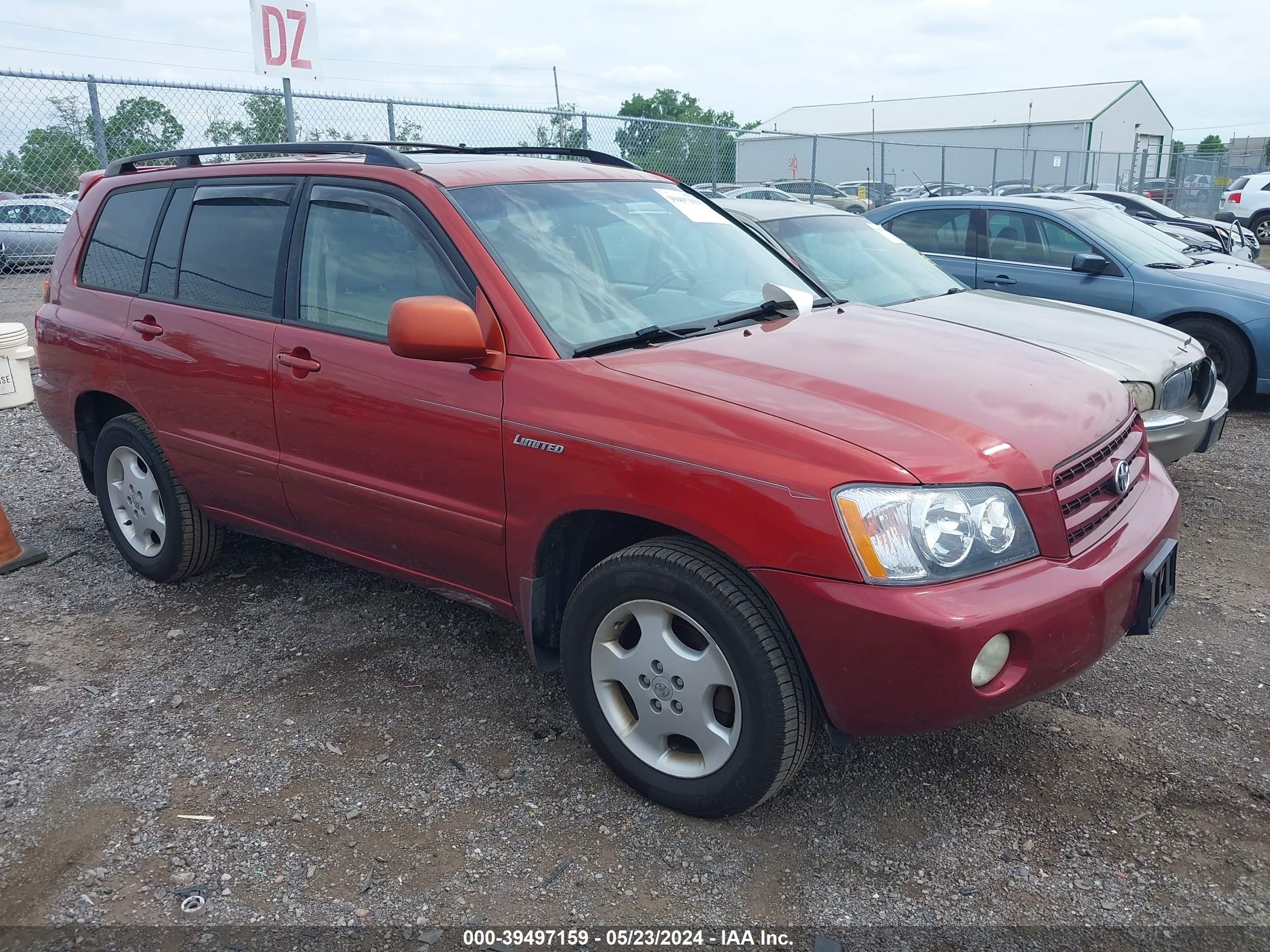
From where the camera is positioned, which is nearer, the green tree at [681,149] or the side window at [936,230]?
the side window at [936,230]

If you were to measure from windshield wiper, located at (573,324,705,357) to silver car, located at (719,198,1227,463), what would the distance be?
3.44 ft

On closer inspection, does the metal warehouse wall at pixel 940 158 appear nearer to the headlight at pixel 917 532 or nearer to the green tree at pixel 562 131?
the green tree at pixel 562 131

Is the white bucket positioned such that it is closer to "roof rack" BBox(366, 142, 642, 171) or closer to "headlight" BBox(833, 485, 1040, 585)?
"roof rack" BBox(366, 142, 642, 171)

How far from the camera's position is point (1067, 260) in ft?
24.9

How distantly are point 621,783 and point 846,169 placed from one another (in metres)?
44.9

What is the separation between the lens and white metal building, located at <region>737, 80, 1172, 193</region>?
40.6 metres

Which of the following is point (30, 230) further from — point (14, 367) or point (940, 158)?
point (940, 158)

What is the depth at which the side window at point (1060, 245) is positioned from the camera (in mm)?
7547

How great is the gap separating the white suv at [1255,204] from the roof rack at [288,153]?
22.6 meters

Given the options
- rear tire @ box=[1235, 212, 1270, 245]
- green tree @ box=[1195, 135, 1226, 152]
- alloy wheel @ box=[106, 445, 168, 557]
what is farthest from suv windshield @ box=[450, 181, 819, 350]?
green tree @ box=[1195, 135, 1226, 152]

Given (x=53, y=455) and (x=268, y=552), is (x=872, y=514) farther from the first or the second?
(x=53, y=455)

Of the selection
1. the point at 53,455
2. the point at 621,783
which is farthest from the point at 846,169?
the point at 621,783

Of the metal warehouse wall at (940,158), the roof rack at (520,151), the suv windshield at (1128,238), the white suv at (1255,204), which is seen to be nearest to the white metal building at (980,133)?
the metal warehouse wall at (940,158)

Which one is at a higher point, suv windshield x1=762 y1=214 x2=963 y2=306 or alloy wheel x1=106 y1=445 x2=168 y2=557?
suv windshield x1=762 y1=214 x2=963 y2=306
